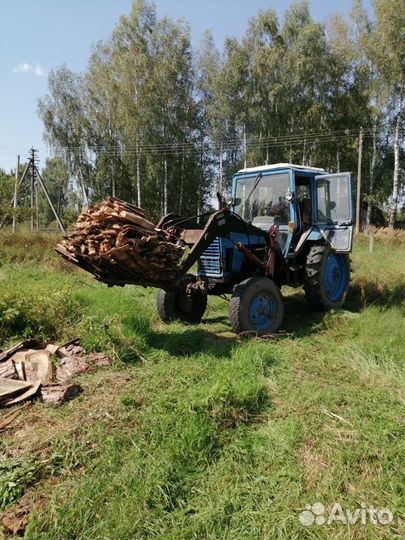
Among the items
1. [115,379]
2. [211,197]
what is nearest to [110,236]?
[115,379]

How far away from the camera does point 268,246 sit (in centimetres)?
641

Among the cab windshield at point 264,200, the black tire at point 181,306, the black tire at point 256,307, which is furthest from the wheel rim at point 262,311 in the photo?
the cab windshield at point 264,200

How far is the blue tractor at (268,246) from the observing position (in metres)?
5.69

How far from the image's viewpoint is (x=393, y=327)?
207 inches

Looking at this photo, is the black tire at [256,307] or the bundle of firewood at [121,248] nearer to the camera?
the bundle of firewood at [121,248]

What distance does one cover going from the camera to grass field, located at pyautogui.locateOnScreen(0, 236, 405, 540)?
2.52 metres

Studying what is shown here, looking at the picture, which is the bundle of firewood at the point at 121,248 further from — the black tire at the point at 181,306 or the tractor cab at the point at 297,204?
the tractor cab at the point at 297,204

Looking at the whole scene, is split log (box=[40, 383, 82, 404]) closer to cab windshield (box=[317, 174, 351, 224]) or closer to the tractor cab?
the tractor cab

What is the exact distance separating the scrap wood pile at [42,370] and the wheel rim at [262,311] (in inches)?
83.4

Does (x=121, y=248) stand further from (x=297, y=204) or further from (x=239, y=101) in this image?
(x=239, y=101)

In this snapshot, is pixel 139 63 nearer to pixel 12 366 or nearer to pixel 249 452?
pixel 12 366

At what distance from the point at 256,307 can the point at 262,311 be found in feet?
0.48

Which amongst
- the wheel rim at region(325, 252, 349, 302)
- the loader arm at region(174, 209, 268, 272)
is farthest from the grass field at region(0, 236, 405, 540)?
the wheel rim at region(325, 252, 349, 302)

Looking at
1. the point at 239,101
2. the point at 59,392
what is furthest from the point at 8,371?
the point at 239,101
